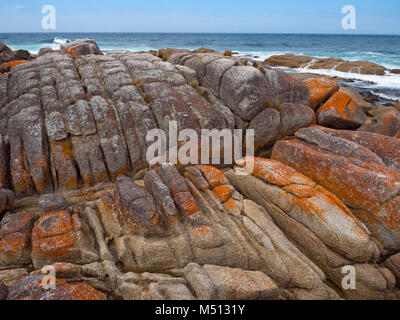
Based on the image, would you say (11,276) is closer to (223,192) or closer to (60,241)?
(60,241)

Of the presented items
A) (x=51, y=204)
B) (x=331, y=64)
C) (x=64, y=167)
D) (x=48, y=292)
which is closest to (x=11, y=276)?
(x=48, y=292)

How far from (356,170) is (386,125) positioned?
8.92m

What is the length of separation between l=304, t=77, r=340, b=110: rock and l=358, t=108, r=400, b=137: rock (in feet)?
10.6

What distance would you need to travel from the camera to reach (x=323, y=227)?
8258 millimetres

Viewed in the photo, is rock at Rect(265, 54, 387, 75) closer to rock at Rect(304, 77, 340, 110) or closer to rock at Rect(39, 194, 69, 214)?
rock at Rect(304, 77, 340, 110)

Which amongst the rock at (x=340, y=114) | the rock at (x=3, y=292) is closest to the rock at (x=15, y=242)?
the rock at (x=3, y=292)

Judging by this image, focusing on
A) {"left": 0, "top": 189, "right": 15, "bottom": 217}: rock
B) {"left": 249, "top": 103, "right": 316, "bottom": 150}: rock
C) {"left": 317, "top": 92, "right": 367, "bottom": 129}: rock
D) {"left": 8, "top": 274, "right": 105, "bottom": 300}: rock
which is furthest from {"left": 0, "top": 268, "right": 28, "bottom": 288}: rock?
{"left": 317, "top": 92, "right": 367, "bottom": 129}: rock

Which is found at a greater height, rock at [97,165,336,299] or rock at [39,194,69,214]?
rock at [39,194,69,214]

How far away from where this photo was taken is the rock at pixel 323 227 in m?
7.81

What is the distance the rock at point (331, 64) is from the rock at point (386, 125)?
36.3 meters

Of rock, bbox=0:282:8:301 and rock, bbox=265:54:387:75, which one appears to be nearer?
rock, bbox=0:282:8:301

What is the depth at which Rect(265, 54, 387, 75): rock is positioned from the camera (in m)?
44.9

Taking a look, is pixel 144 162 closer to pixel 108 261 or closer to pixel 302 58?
pixel 108 261

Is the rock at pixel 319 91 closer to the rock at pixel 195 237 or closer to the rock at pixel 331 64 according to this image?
the rock at pixel 195 237
